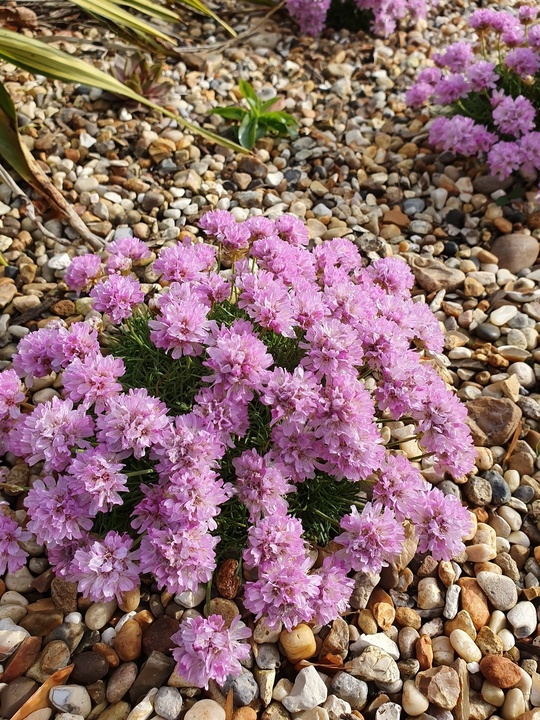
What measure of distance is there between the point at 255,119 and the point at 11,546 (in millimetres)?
2971

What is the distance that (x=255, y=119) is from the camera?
409 cm

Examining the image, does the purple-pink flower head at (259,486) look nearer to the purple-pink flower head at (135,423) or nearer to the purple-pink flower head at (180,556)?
the purple-pink flower head at (180,556)

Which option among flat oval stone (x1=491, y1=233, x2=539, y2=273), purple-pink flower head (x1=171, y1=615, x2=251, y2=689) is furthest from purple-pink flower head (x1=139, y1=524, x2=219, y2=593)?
flat oval stone (x1=491, y1=233, x2=539, y2=273)

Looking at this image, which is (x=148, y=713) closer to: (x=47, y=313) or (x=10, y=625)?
(x=10, y=625)

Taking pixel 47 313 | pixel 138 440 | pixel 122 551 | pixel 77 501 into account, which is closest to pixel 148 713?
pixel 122 551

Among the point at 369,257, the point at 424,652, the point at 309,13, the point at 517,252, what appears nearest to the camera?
the point at 424,652

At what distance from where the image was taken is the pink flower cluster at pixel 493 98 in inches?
148

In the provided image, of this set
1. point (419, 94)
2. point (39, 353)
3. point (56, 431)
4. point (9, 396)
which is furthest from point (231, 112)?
point (56, 431)

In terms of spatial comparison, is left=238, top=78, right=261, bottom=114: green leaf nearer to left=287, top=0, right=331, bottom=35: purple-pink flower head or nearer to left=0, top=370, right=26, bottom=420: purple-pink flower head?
left=287, top=0, right=331, bottom=35: purple-pink flower head

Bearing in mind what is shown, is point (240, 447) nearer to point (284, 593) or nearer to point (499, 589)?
point (284, 593)

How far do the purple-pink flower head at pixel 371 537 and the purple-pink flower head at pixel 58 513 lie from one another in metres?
0.79

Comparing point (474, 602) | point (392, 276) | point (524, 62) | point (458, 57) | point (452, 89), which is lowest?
point (474, 602)

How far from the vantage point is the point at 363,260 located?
340 centimetres

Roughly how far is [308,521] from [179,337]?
0.79 meters
